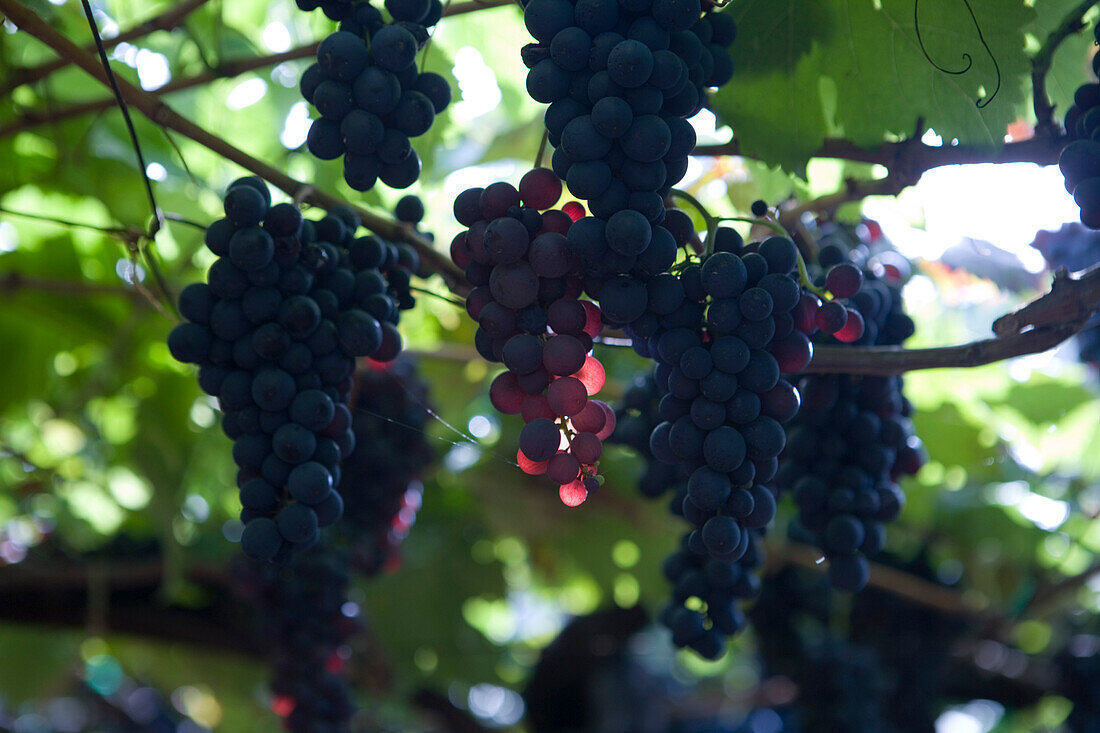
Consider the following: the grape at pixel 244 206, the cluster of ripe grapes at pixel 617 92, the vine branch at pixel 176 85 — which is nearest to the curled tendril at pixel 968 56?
the cluster of ripe grapes at pixel 617 92

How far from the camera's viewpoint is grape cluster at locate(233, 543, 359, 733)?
4.87 ft

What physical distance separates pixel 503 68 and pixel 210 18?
537mm

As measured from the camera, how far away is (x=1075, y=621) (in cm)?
237

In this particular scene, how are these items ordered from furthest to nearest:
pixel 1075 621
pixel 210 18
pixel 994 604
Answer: pixel 1075 621
pixel 994 604
pixel 210 18

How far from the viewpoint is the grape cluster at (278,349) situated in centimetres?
81

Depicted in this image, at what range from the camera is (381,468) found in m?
1.45

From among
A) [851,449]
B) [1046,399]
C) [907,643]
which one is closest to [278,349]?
[851,449]

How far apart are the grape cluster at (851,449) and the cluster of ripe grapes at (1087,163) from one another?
0.23 m

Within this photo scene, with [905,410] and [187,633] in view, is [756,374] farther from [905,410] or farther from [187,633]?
[187,633]

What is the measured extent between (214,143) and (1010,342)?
816 millimetres

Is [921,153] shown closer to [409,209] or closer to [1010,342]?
[1010,342]

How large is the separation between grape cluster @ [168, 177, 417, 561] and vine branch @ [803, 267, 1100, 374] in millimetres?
470

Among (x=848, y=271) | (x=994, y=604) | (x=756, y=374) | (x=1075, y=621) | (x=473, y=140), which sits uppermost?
(x=473, y=140)

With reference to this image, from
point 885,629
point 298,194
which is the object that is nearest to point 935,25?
point 298,194
